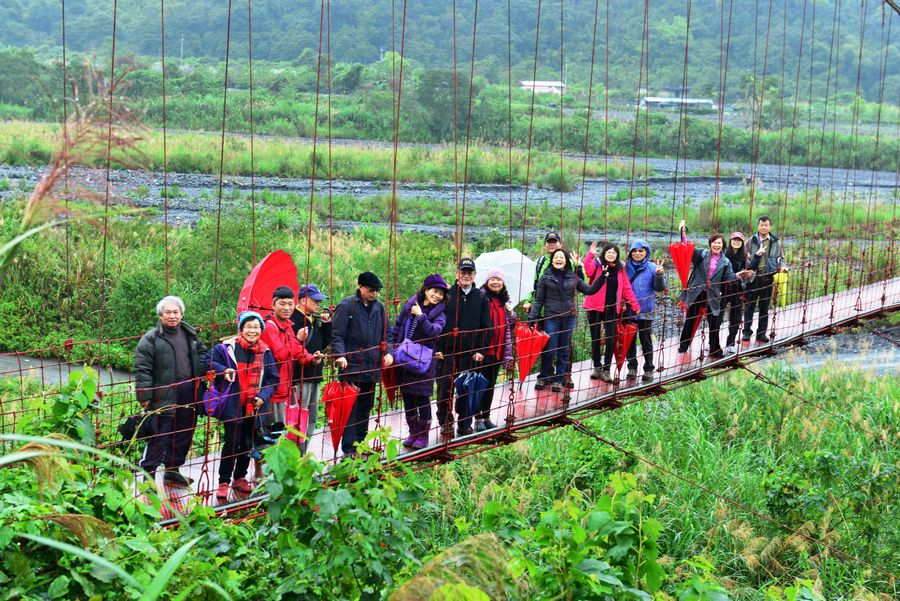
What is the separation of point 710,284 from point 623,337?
602 mm

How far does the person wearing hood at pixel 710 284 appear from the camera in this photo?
19.6ft

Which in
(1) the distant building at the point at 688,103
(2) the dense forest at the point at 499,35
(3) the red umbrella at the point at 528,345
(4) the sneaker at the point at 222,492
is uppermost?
(2) the dense forest at the point at 499,35

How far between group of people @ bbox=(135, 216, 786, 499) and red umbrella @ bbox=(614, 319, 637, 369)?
3 cm

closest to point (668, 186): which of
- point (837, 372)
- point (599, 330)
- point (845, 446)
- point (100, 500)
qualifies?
point (837, 372)

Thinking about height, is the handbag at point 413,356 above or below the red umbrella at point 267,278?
below

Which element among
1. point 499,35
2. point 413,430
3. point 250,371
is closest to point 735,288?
point 413,430

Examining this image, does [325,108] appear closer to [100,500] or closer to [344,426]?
[344,426]

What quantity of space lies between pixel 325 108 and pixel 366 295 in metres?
17.1

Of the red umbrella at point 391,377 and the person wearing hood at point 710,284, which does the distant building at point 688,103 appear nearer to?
the person wearing hood at point 710,284

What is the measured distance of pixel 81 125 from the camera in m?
1.39

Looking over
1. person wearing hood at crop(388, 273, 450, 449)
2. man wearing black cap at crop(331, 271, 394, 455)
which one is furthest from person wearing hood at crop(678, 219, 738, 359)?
man wearing black cap at crop(331, 271, 394, 455)

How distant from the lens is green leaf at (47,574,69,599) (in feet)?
7.46

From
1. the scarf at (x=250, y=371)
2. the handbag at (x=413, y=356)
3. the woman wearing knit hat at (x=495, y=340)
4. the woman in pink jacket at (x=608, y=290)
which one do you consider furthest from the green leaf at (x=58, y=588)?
the woman in pink jacket at (x=608, y=290)

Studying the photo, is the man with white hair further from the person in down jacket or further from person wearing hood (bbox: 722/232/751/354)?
person wearing hood (bbox: 722/232/751/354)
